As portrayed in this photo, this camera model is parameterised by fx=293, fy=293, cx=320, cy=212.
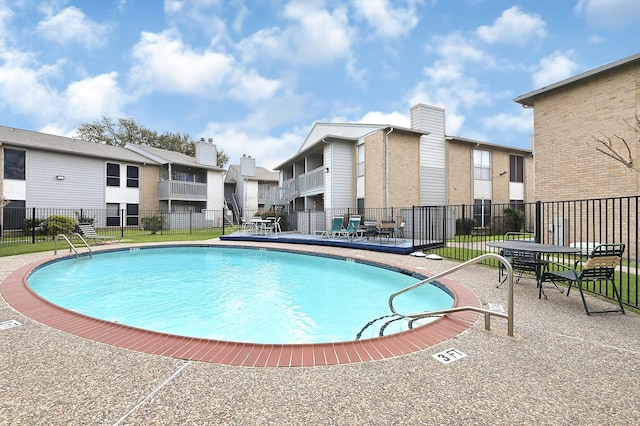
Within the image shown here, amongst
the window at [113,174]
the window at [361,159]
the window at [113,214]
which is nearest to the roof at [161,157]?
the window at [113,174]

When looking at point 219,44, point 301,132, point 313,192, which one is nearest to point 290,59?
point 219,44

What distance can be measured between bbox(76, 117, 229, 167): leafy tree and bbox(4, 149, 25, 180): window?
17443mm

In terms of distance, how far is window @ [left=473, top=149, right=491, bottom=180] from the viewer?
2030 centimetres

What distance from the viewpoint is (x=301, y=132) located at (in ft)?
99.6

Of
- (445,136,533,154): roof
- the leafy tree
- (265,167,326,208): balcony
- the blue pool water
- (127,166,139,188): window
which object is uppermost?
the leafy tree

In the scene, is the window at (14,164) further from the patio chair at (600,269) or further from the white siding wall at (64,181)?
the patio chair at (600,269)

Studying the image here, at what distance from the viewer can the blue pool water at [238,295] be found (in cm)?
526

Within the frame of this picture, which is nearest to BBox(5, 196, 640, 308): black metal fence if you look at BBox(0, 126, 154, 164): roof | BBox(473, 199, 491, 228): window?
BBox(473, 199, 491, 228): window

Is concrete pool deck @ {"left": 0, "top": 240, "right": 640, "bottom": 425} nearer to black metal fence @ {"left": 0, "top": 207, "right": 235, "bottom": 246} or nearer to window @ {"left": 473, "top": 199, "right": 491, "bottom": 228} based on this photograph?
black metal fence @ {"left": 0, "top": 207, "right": 235, "bottom": 246}

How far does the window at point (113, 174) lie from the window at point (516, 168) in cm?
3042

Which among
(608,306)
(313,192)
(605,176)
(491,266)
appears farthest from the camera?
(313,192)

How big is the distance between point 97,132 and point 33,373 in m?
40.9

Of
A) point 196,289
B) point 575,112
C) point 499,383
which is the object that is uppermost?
point 575,112

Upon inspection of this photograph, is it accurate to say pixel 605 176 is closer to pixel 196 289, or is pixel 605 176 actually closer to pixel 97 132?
pixel 196 289
